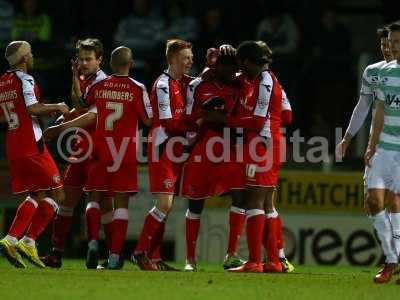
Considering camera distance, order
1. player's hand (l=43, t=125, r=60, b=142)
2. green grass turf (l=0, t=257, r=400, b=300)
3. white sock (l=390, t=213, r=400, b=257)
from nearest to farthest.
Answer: green grass turf (l=0, t=257, r=400, b=300)
white sock (l=390, t=213, r=400, b=257)
player's hand (l=43, t=125, r=60, b=142)

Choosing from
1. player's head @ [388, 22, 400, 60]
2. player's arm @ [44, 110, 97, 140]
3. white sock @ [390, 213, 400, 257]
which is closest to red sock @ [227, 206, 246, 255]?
player's arm @ [44, 110, 97, 140]

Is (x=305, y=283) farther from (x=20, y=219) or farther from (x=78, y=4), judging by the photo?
(x=78, y=4)

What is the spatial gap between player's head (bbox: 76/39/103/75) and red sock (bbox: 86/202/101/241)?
4.12 ft

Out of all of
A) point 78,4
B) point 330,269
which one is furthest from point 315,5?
point 330,269

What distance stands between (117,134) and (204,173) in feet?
2.99

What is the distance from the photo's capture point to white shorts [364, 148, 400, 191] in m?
11.0

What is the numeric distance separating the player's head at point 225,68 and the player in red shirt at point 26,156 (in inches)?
66.4

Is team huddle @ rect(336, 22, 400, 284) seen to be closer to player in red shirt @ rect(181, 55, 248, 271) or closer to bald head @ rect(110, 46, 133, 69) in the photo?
player in red shirt @ rect(181, 55, 248, 271)

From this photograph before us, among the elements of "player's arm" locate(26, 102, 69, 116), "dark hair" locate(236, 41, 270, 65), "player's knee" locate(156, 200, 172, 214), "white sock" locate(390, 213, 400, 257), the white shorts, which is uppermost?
"dark hair" locate(236, 41, 270, 65)

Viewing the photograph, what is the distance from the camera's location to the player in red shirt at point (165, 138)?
12.7 meters

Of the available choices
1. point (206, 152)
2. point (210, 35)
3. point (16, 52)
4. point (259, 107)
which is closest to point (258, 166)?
point (259, 107)

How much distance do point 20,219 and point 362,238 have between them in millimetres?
5837

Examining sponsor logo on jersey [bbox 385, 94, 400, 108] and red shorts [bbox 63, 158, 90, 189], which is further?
red shorts [bbox 63, 158, 90, 189]

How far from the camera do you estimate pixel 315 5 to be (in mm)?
19922
